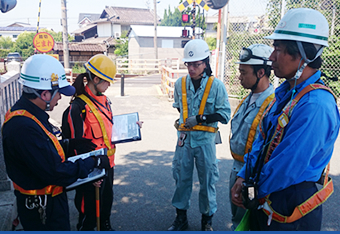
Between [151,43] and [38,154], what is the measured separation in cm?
3915

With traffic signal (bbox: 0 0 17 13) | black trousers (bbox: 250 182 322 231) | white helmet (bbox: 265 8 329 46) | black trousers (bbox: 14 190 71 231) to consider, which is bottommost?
black trousers (bbox: 14 190 71 231)

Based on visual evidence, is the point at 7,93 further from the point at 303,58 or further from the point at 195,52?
the point at 303,58

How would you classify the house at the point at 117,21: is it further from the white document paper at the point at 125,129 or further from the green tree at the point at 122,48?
the white document paper at the point at 125,129

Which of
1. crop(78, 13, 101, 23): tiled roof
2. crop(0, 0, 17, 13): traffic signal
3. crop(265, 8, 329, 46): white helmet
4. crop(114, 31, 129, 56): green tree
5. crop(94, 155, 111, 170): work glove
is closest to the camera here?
crop(265, 8, 329, 46): white helmet

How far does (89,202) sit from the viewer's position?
2.99 m

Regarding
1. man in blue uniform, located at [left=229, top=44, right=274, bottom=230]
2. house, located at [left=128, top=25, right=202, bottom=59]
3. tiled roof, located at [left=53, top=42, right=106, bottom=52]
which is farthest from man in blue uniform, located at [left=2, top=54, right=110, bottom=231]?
house, located at [left=128, top=25, right=202, bottom=59]

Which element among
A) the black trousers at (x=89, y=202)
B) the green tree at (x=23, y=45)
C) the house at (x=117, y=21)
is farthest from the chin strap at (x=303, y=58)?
the house at (x=117, y=21)

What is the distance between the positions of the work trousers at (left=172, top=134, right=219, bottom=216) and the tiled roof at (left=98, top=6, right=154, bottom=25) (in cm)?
4855

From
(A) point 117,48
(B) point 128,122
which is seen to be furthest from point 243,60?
(A) point 117,48

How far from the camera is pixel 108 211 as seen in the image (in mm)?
3262

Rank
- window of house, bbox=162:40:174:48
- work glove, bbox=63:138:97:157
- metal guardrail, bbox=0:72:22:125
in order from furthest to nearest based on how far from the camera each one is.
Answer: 1. window of house, bbox=162:40:174:48
2. metal guardrail, bbox=0:72:22:125
3. work glove, bbox=63:138:97:157

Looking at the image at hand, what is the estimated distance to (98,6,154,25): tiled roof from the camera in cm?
4925

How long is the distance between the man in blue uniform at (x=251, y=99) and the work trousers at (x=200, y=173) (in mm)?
559

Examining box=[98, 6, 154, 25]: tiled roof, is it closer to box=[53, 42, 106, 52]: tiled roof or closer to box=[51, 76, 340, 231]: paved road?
box=[53, 42, 106, 52]: tiled roof
